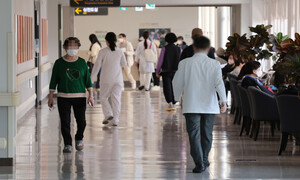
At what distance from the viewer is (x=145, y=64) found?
803 inches

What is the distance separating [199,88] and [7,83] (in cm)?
222

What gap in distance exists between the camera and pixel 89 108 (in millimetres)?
14906

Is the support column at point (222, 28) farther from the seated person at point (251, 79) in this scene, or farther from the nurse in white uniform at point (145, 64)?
the seated person at point (251, 79)

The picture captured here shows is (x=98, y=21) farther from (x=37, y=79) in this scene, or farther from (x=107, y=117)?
(x=107, y=117)

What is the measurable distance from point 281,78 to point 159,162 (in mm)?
4196

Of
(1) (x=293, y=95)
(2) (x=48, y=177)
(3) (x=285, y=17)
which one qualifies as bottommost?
(2) (x=48, y=177)

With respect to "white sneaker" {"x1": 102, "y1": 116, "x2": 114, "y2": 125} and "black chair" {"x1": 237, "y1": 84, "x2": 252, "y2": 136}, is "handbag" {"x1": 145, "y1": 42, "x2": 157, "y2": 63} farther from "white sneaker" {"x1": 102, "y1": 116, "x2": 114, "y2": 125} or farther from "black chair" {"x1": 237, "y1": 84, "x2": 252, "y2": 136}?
"black chair" {"x1": 237, "y1": 84, "x2": 252, "y2": 136}

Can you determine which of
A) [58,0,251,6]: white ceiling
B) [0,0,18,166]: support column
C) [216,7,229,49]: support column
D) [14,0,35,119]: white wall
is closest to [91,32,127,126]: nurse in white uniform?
[14,0,35,119]: white wall

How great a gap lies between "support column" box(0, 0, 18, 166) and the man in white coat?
1.90 meters

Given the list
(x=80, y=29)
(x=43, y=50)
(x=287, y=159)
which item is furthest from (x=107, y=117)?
(x=80, y=29)

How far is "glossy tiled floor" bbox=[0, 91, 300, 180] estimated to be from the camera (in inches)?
287

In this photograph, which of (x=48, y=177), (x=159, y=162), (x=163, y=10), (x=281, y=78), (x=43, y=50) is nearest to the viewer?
(x=48, y=177)

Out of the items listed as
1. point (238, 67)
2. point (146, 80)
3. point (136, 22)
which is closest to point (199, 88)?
point (238, 67)

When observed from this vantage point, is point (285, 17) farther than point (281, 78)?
Yes
